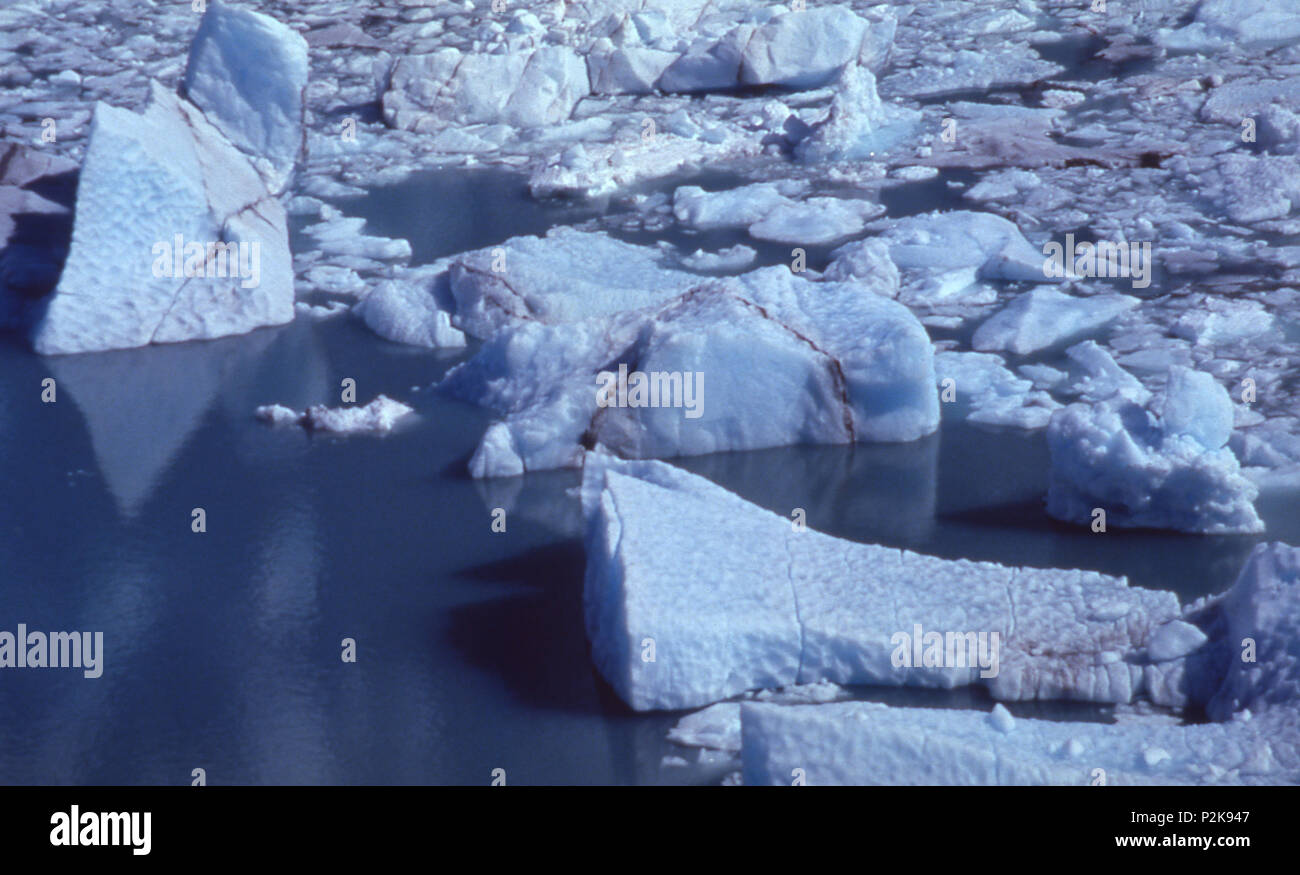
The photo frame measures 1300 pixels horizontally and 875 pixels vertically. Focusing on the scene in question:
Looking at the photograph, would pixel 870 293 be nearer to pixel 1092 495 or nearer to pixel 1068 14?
pixel 1092 495

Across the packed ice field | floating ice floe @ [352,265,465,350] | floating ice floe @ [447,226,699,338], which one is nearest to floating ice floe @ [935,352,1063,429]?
the packed ice field

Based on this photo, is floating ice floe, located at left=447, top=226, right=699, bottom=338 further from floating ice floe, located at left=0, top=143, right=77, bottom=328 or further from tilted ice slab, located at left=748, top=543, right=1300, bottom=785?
tilted ice slab, located at left=748, top=543, right=1300, bottom=785

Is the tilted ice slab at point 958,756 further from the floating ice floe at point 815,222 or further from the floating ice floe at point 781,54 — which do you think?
the floating ice floe at point 781,54

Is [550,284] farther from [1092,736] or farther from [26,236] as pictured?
[1092,736]

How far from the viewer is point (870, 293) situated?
163 inches

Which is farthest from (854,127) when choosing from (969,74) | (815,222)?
(969,74)

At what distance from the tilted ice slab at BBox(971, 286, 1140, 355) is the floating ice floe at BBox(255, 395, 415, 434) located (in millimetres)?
1970

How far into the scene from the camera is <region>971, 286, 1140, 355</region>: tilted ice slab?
4543 mm

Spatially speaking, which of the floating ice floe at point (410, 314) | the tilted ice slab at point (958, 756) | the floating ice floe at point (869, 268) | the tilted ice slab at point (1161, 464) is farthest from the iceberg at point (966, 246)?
the tilted ice slab at point (958, 756)

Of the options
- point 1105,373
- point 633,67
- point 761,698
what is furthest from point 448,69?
point 761,698

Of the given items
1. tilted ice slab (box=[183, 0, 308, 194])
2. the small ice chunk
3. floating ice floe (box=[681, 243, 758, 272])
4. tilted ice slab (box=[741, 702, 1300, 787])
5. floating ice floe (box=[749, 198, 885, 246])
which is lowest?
tilted ice slab (box=[741, 702, 1300, 787])

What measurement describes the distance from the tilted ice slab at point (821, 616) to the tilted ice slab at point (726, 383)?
0.78m

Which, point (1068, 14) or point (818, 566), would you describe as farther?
point (1068, 14)

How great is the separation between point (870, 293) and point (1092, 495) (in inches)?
40.2
